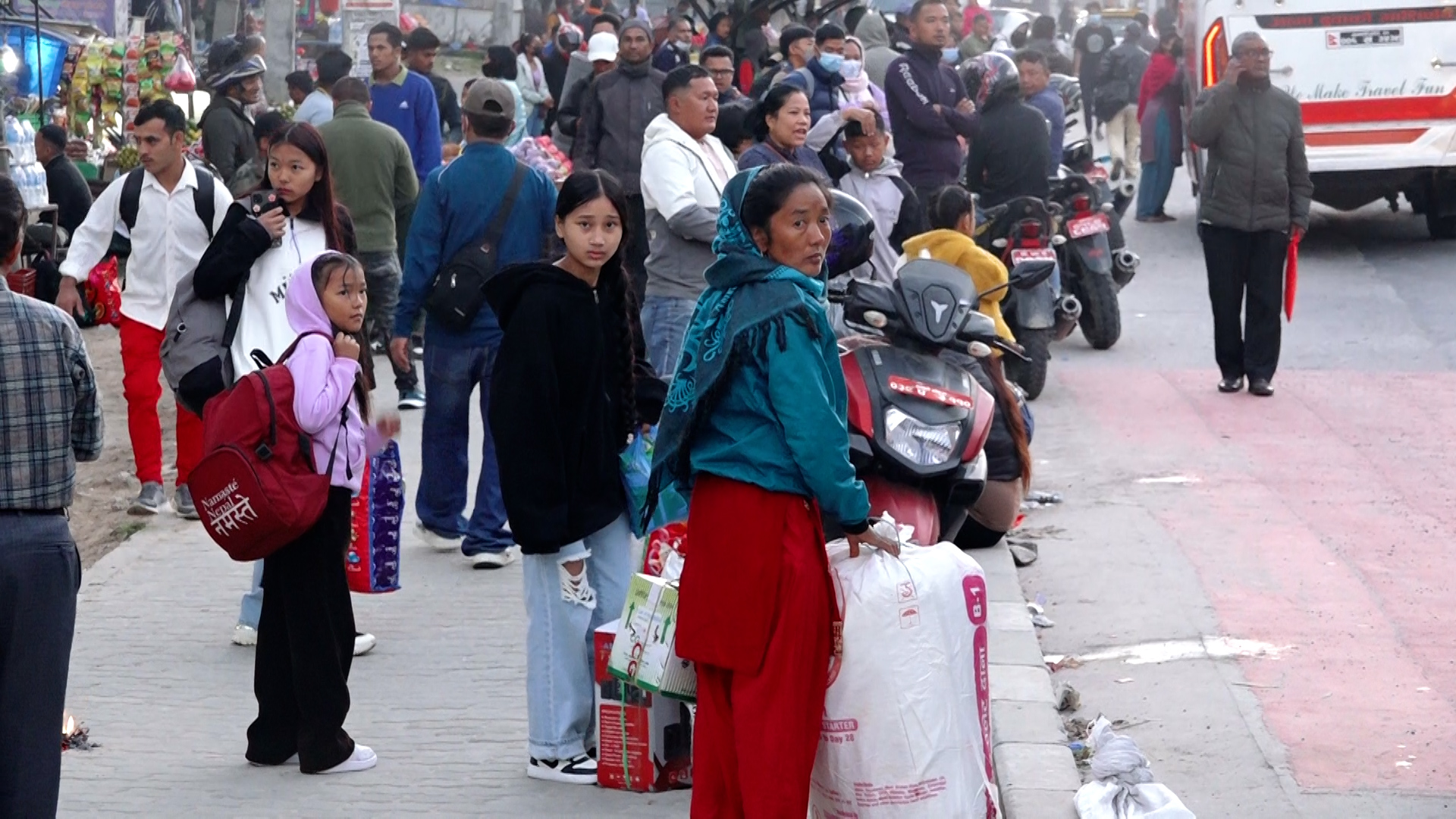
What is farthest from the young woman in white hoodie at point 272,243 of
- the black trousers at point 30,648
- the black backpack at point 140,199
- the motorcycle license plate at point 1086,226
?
the motorcycle license plate at point 1086,226

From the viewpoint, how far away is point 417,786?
17.7ft

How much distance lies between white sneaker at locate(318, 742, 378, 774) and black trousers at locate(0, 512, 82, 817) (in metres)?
1.29

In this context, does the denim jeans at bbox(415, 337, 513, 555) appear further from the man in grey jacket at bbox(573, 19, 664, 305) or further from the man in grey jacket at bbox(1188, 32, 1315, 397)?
the man in grey jacket at bbox(1188, 32, 1315, 397)

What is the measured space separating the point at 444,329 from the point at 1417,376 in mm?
6832

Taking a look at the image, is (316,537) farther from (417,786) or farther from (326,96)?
(326,96)

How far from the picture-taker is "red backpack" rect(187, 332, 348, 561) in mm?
5215

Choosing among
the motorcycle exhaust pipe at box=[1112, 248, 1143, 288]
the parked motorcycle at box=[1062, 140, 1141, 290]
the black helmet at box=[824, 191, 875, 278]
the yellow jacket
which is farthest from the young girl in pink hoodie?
the motorcycle exhaust pipe at box=[1112, 248, 1143, 288]

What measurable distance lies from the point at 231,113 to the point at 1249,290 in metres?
6.24

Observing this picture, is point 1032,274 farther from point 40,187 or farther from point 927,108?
point 40,187

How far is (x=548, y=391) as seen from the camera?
5.09 meters

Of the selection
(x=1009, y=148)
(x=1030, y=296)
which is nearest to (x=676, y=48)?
(x=1009, y=148)

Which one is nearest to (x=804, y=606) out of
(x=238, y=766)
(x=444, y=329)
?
(x=238, y=766)

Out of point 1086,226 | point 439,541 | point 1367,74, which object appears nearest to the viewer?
point 439,541

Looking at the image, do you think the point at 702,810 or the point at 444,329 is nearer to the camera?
the point at 702,810
